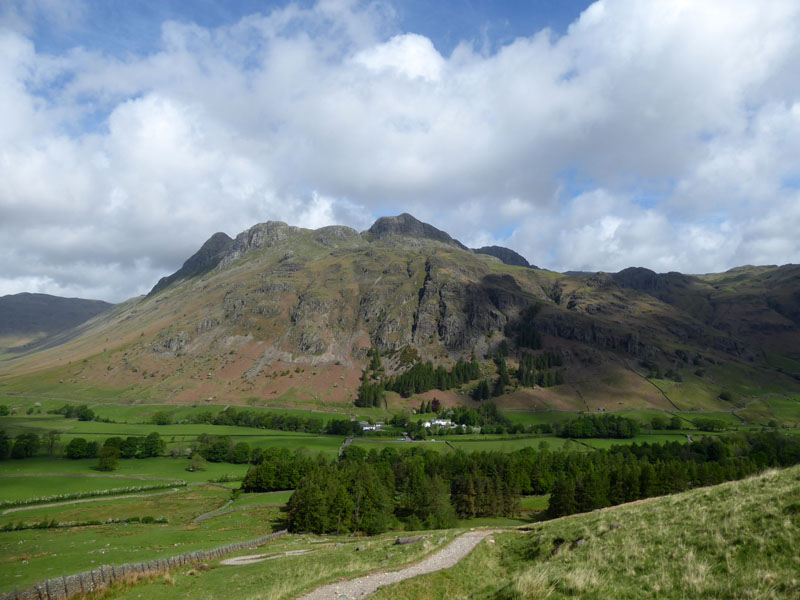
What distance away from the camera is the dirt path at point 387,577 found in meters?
20.7

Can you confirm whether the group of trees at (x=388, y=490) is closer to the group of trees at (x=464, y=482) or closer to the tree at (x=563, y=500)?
the group of trees at (x=464, y=482)

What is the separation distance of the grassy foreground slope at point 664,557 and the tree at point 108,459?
127821mm

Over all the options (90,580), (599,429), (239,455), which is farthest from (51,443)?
(599,429)

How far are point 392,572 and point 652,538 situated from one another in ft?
46.6

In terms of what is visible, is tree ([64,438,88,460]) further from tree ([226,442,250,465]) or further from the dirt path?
the dirt path

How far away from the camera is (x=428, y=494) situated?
76.8 m

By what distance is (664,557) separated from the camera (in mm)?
17391

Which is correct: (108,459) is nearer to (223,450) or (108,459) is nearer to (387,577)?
(223,450)

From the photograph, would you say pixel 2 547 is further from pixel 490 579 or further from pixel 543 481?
pixel 543 481

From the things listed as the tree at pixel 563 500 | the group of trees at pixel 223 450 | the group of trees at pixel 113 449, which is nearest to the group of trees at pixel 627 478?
the tree at pixel 563 500

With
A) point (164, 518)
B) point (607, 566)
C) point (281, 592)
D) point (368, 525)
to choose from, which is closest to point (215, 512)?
point (164, 518)

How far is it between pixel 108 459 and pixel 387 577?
127 metres

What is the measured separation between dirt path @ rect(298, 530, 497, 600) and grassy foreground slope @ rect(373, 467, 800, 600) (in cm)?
110

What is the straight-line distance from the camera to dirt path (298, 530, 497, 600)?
20.7 metres
